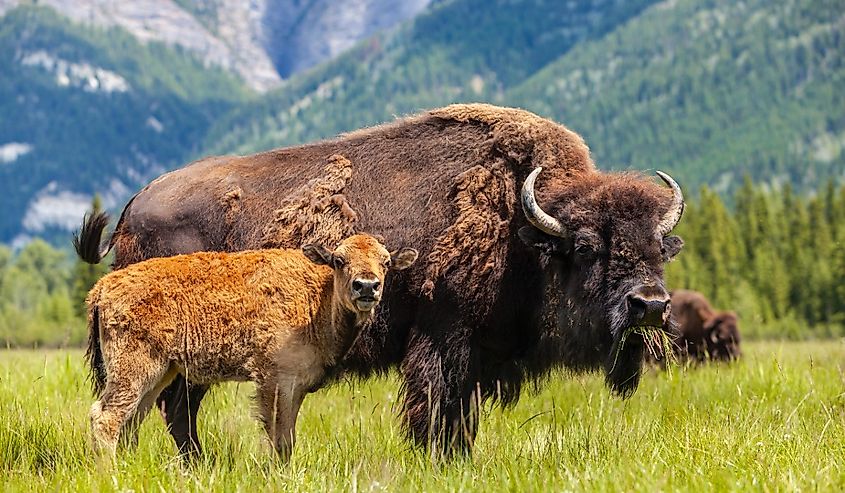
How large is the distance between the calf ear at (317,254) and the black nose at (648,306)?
214 centimetres

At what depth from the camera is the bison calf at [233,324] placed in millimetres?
6668

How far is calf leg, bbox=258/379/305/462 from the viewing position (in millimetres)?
6625

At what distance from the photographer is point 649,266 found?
7.46 m

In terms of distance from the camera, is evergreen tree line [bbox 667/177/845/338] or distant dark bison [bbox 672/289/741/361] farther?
evergreen tree line [bbox 667/177/845/338]

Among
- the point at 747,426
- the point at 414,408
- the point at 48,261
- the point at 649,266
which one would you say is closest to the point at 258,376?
the point at 414,408

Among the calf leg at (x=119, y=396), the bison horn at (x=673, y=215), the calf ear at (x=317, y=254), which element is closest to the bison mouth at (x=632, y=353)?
the bison horn at (x=673, y=215)

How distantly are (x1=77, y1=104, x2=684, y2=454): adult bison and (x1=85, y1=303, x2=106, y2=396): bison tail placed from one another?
0.53m

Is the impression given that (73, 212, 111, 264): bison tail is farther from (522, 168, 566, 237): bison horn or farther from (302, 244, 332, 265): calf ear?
(522, 168, 566, 237): bison horn

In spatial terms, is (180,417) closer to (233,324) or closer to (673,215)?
(233,324)

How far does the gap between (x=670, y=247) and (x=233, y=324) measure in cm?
330

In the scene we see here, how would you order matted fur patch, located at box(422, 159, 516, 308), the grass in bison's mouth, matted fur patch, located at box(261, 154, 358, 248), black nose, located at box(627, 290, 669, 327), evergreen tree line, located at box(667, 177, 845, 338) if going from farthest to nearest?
evergreen tree line, located at box(667, 177, 845, 338)
matted fur patch, located at box(261, 154, 358, 248)
matted fur patch, located at box(422, 159, 516, 308)
the grass in bison's mouth
black nose, located at box(627, 290, 669, 327)

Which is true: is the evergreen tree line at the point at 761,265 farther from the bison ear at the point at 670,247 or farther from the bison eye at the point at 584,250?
the bison eye at the point at 584,250

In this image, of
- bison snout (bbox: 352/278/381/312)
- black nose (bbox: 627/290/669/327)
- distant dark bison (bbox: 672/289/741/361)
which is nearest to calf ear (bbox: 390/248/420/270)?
bison snout (bbox: 352/278/381/312)

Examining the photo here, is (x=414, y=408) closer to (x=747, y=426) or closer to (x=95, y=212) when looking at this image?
(x=747, y=426)
